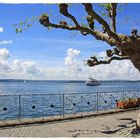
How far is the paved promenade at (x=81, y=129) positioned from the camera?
1314 cm

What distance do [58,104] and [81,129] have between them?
795cm

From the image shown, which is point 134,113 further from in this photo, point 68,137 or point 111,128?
point 68,137

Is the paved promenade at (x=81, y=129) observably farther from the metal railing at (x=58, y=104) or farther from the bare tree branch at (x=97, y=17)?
the bare tree branch at (x=97, y=17)

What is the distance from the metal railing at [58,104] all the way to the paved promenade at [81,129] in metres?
2.70

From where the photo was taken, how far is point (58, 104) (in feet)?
72.2

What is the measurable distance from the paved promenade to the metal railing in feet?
8.86

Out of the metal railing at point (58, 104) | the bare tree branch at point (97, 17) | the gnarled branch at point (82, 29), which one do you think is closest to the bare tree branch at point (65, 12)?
the gnarled branch at point (82, 29)

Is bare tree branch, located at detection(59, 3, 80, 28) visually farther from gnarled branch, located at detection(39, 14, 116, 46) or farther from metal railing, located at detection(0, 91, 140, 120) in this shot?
metal railing, located at detection(0, 91, 140, 120)

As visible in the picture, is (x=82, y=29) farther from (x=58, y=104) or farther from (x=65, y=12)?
(x=58, y=104)

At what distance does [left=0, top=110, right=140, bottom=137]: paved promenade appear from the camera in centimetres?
1314

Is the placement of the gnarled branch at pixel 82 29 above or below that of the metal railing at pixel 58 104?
above

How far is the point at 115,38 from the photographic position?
12.5m

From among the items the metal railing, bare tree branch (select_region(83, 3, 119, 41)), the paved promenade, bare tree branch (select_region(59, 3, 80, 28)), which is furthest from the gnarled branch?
the metal railing

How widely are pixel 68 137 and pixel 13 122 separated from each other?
325cm
